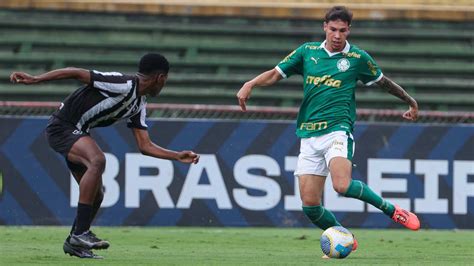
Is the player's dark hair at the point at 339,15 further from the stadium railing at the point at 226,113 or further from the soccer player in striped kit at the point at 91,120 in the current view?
the stadium railing at the point at 226,113

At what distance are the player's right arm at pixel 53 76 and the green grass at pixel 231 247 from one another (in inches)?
56.5

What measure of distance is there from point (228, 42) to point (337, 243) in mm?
10103

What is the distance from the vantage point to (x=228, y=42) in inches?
795

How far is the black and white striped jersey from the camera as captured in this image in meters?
10.4

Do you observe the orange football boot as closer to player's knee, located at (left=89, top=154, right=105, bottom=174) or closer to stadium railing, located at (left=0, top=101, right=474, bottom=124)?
player's knee, located at (left=89, top=154, right=105, bottom=174)

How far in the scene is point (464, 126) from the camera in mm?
16078

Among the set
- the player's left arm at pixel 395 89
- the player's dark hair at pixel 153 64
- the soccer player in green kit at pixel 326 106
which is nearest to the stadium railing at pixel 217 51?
the player's left arm at pixel 395 89

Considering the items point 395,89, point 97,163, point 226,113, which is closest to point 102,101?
point 97,163

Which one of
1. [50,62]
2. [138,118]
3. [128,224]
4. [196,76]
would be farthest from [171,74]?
[138,118]

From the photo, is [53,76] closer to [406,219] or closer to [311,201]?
[311,201]

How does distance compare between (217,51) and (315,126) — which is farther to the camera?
(217,51)

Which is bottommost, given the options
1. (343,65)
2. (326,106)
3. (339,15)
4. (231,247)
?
(231,247)

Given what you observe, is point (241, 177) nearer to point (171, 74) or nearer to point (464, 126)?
point (464, 126)

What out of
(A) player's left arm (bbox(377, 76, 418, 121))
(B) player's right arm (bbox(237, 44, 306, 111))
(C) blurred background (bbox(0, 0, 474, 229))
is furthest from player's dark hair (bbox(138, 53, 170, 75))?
(C) blurred background (bbox(0, 0, 474, 229))
